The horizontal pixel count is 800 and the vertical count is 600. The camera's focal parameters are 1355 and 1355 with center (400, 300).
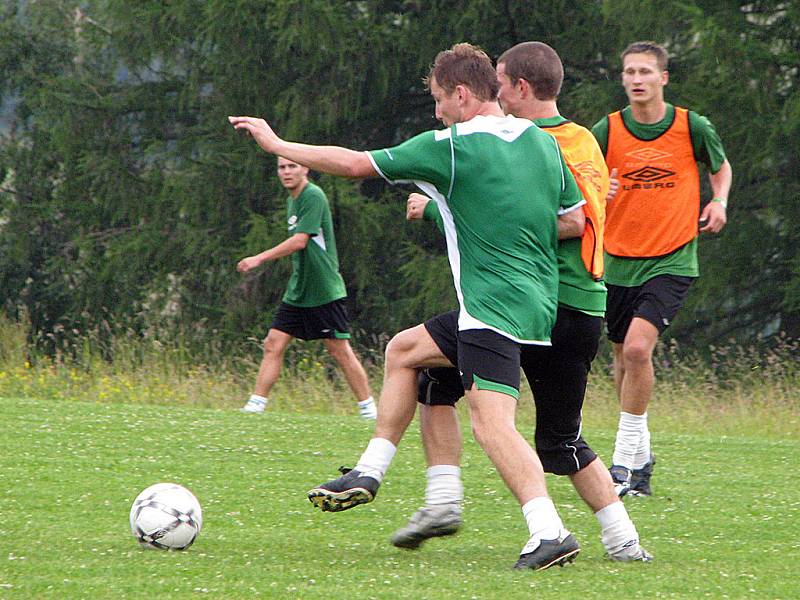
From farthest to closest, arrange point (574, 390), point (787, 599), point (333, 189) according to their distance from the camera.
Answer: point (333, 189), point (574, 390), point (787, 599)

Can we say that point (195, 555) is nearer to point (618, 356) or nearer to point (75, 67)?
point (618, 356)

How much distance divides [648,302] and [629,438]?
74 cm

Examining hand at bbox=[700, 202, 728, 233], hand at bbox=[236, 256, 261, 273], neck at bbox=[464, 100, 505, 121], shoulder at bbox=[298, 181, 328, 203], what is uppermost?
neck at bbox=[464, 100, 505, 121]

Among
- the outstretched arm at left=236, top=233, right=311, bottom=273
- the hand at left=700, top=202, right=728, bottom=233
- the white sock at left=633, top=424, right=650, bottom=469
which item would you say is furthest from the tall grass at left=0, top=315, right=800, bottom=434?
the hand at left=700, top=202, right=728, bottom=233

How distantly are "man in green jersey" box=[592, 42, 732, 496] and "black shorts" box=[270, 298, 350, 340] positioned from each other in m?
4.19

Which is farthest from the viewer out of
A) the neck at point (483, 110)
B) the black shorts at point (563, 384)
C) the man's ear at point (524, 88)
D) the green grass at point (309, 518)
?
the man's ear at point (524, 88)

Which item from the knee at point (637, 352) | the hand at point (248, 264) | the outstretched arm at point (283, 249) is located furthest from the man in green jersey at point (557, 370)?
the outstretched arm at point (283, 249)

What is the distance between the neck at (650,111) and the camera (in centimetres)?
742

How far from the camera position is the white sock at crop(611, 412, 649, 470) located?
289 inches

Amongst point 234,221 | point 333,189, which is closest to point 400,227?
point 333,189

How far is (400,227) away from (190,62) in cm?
516

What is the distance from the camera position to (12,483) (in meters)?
7.31

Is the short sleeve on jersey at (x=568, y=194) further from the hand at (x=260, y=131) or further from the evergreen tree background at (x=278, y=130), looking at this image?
the evergreen tree background at (x=278, y=130)

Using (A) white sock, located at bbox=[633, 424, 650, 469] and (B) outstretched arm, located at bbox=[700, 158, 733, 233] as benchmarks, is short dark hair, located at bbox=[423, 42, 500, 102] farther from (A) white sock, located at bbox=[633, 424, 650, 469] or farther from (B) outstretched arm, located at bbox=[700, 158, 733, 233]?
(A) white sock, located at bbox=[633, 424, 650, 469]
